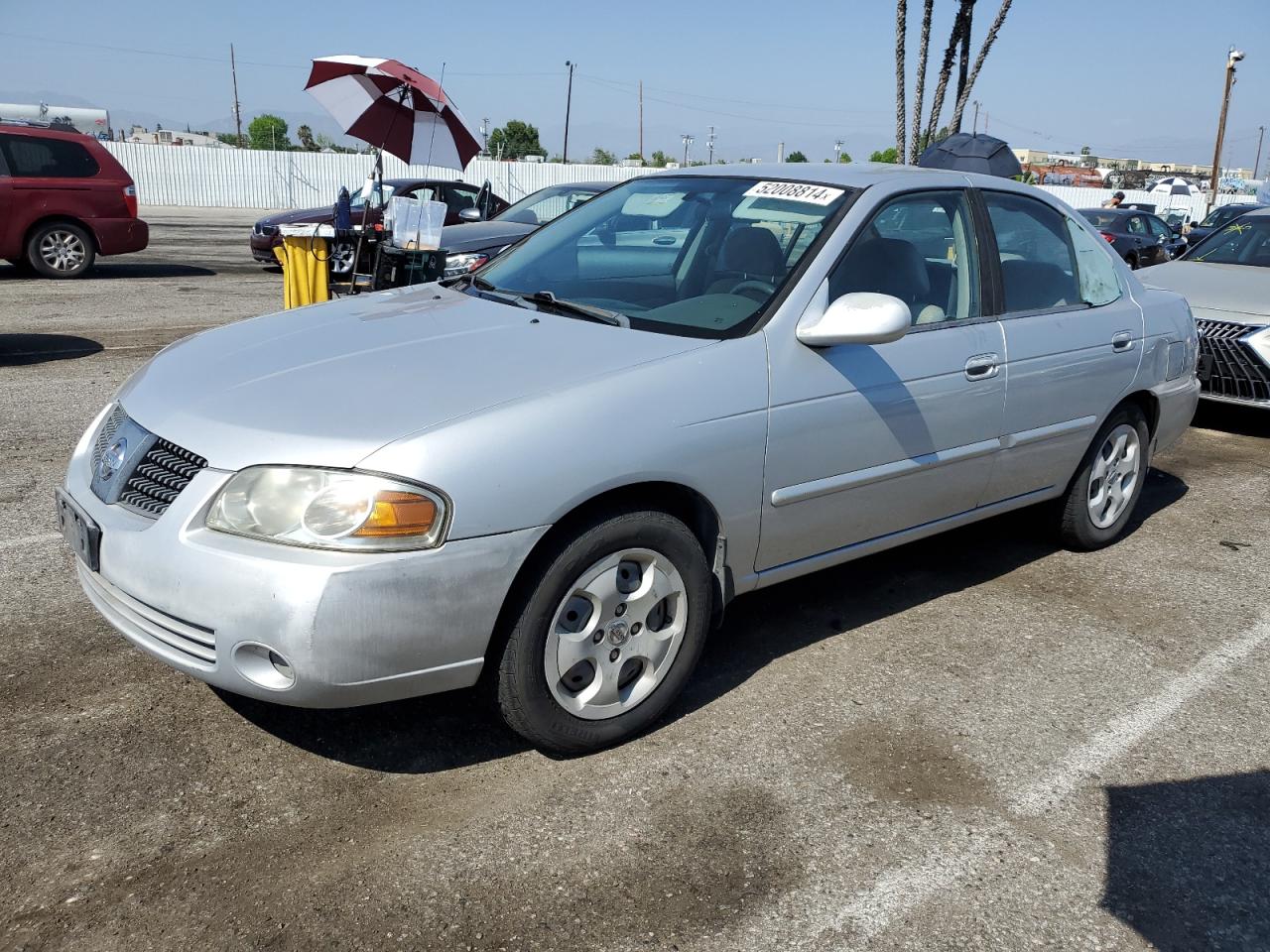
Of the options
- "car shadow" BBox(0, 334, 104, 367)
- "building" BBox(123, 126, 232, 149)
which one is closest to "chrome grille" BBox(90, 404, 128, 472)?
"car shadow" BBox(0, 334, 104, 367)

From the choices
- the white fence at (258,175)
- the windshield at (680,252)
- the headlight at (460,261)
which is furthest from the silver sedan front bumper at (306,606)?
the white fence at (258,175)

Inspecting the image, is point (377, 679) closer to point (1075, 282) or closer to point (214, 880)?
point (214, 880)

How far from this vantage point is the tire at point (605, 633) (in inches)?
114

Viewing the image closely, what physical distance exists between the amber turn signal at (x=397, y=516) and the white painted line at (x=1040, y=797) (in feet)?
4.44

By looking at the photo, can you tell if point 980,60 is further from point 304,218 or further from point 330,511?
point 330,511

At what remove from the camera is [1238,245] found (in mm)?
8820

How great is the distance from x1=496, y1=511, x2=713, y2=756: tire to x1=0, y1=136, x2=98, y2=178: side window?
12.9 m

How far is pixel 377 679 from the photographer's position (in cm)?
270

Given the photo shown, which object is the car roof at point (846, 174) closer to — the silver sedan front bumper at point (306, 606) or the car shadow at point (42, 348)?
the silver sedan front bumper at point (306, 606)

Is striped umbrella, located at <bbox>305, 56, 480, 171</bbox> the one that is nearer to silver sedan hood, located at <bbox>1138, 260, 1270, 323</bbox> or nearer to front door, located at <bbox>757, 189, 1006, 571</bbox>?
silver sedan hood, located at <bbox>1138, 260, 1270, 323</bbox>

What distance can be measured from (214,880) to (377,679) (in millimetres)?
585

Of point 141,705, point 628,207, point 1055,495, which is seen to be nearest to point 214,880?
point 141,705

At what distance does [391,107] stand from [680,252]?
8570mm

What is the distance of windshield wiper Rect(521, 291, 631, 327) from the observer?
3.52 m
